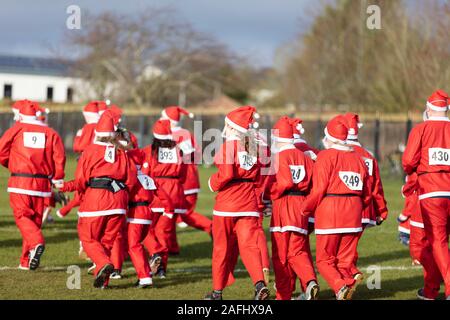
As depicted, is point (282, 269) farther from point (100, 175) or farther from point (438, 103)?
point (438, 103)

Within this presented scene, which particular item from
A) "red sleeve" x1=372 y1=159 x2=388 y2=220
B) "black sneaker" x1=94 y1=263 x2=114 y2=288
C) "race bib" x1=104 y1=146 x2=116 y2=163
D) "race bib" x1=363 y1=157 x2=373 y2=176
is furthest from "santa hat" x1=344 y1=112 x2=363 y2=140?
"black sneaker" x1=94 y1=263 x2=114 y2=288

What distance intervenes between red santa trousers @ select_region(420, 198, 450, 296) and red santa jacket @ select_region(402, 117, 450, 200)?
0.11 meters

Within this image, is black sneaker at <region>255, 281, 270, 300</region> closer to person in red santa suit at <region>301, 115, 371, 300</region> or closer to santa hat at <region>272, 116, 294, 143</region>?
person in red santa suit at <region>301, 115, 371, 300</region>

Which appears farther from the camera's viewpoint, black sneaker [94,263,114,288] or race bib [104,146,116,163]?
race bib [104,146,116,163]

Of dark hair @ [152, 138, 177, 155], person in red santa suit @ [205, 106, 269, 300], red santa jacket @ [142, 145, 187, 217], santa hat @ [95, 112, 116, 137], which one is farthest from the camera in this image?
red santa jacket @ [142, 145, 187, 217]

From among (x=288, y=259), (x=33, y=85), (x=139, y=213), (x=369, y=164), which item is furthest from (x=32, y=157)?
(x=33, y=85)

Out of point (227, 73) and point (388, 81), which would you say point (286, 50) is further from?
point (388, 81)

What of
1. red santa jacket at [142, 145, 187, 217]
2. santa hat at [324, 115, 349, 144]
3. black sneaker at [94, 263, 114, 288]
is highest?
santa hat at [324, 115, 349, 144]

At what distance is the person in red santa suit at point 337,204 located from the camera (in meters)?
10.8

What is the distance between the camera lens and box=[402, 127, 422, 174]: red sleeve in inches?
455

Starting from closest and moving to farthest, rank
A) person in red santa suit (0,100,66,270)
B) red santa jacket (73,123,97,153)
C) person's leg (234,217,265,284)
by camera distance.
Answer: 1. person's leg (234,217,265,284)
2. person in red santa suit (0,100,66,270)
3. red santa jacket (73,123,97,153)

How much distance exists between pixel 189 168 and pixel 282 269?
17.6 ft

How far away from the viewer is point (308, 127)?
42625 mm
